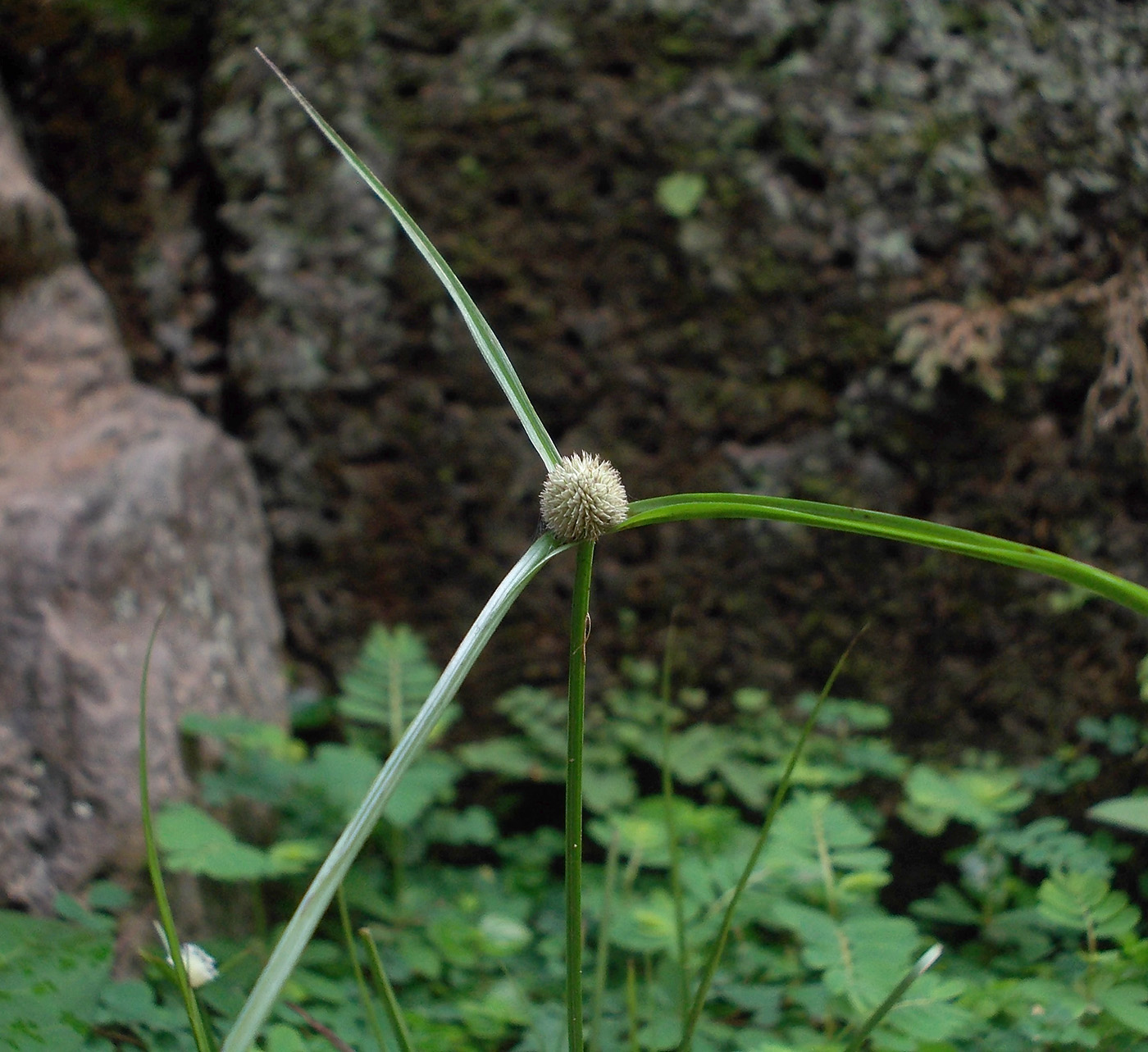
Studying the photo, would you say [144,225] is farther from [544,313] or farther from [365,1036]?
[365,1036]

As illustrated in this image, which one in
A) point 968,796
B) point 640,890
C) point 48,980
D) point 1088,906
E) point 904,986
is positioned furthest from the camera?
point 640,890

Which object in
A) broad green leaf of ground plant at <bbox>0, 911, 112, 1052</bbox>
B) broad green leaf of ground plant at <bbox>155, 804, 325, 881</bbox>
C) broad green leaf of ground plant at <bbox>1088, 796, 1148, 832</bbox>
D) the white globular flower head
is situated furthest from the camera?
broad green leaf of ground plant at <bbox>155, 804, 325, 881</bbox>

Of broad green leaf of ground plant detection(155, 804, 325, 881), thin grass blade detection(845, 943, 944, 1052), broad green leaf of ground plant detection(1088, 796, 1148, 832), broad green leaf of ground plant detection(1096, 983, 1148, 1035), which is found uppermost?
broad green leaf of ground plant detection(1088, 796, 1148, 832)

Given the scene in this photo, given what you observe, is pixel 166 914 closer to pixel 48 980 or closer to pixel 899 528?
pixel 48 980

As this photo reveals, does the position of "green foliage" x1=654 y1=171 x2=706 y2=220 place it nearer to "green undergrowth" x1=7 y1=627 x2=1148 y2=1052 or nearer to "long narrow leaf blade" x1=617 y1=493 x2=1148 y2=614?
"green undergrowth" x1=7 y1=627 x2=1148 y2=1052

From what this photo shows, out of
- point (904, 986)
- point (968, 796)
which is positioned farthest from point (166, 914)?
point (968, 796)

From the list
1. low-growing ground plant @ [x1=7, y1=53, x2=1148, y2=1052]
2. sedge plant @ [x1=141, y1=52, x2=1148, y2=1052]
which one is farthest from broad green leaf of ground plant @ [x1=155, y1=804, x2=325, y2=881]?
sedge plant @ [x1=141, y1=52, x2=1148, y2=1052]
